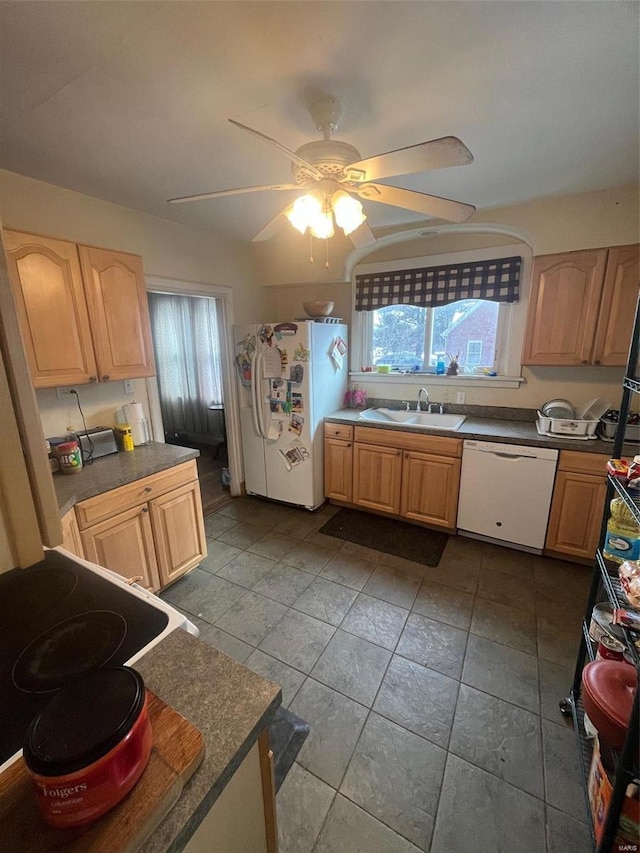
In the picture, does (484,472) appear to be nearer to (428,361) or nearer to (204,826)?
(428,361)

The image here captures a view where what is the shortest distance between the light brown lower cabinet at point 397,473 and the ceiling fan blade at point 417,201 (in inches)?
61.9

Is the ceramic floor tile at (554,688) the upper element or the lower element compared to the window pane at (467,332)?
lower

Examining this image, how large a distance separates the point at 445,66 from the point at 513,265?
184 centimetres

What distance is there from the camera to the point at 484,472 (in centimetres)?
260

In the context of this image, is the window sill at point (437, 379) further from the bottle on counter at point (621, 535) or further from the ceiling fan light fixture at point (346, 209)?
the ceiling fan light fixture at point (346, 209)

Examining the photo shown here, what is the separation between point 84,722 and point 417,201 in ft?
6.22

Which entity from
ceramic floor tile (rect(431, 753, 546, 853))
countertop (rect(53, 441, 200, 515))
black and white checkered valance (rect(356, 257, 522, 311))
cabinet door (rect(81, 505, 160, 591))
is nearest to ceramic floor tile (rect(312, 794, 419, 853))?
ceramic floor tile (rect(431, 753, 546, 853))

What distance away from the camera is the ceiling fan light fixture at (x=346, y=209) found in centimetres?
149

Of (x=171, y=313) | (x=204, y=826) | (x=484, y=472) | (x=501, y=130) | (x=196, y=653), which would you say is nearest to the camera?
(x=204, y=826)

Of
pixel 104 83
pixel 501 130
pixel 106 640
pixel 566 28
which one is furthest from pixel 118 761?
pixel 501 130

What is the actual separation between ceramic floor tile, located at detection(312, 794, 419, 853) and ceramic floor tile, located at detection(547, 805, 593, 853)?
0.46m

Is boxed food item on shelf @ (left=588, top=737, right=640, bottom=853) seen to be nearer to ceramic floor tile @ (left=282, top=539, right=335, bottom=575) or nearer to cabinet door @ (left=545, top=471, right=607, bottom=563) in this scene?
cabinet door @ (left=545, top=471, right=607, bottom=563)

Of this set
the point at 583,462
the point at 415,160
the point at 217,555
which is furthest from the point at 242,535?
the point at 415,160

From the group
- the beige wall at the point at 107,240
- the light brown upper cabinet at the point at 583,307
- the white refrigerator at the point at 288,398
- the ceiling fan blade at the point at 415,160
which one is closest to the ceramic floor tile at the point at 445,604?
the white refrigerator at the point at 288,398
